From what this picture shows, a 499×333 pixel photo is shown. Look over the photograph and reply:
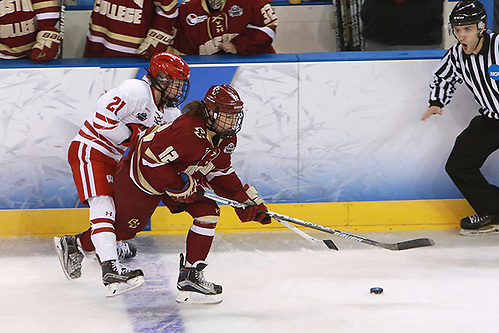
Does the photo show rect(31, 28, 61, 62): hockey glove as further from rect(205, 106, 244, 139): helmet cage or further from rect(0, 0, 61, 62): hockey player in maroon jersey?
rect(205, 106, 244, 139): helmet cage

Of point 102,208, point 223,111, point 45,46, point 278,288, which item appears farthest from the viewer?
point 45,46

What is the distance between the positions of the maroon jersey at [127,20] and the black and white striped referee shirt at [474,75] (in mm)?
1387

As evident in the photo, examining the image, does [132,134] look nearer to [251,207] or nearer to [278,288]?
[251,207]

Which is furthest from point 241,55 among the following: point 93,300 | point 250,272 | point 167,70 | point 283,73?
point 93,300

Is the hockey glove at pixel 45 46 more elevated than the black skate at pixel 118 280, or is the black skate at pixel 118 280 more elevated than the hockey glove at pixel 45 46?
the hockey glove at pixel 45 46

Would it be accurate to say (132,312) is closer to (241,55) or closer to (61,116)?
(61,116)

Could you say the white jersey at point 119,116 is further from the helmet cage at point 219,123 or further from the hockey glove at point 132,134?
the helmet cage at point 219,123

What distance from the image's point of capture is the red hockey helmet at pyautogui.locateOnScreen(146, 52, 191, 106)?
2.76 meters

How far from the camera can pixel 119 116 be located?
2.83 m

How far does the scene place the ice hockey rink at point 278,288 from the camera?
97.9 inches

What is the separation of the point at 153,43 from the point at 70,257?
1.21m

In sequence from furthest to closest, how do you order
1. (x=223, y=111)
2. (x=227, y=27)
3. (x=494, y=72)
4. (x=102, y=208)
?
(x=227, y=27) → (x=494, y=72) → (x=102, y=208) → (x=223, y=111)

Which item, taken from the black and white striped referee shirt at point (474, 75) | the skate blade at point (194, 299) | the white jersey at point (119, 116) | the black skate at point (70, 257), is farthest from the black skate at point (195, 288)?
the black and white striped referee shirt at point (474, 75)

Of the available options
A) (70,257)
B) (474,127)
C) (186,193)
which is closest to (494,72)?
(474,127)
